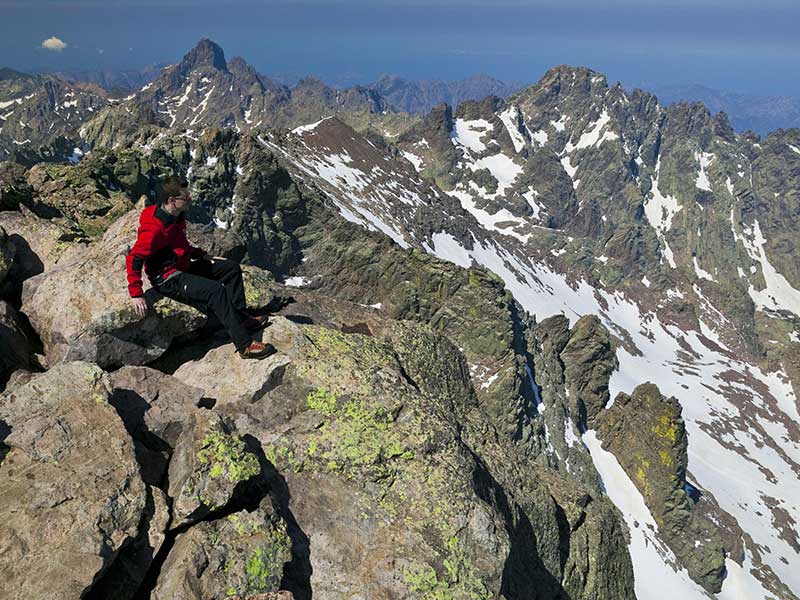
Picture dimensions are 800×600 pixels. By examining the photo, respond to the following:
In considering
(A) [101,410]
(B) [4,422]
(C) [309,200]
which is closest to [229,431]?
(A) [101,410]

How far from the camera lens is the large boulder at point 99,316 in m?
10.8

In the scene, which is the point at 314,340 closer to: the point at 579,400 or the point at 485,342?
the point at 485,342

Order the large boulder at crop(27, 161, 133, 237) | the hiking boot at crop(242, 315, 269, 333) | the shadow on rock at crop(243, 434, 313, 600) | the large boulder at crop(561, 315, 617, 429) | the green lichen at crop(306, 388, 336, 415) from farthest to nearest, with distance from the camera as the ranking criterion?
the large boulder at crop(561, 315, 617, 429)
the large boulder at crop(27, 161, 133, 237)
the hiking boot at crop(242, 315, 269, 333)
the green lichen at crop(306, 388, 336, 415)
the shadow on rock at crop(243, 434, 313, 600)

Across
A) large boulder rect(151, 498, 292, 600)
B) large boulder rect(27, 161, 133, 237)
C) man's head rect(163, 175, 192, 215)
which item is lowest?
large boulder rect(27, 161, 133, 237)

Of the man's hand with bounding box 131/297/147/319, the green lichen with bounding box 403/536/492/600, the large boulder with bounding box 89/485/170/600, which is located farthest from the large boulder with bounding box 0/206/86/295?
the green lichen with bounding box 403/536/492/600

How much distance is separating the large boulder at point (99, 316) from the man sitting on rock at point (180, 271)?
442 millimetres

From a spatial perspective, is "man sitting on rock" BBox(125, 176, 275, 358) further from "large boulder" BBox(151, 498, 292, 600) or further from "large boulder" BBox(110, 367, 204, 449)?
"large boulder" BBox(151, 498, 292, 600)

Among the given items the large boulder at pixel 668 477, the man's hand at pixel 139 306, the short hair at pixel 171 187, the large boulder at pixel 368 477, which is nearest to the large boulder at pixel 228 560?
the large boulder at pixel 368 477

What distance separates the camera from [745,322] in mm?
185875

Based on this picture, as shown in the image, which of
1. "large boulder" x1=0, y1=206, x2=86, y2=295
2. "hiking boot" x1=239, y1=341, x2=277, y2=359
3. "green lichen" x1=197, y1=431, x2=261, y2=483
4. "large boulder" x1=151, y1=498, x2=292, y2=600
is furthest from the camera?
"large boulder" x1=0, y1=206, x2=86, y2=295

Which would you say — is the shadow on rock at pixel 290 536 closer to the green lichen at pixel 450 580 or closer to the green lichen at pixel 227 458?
the green lichen at pixel 227 458

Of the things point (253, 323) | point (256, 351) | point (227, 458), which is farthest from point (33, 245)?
point (227, 458)

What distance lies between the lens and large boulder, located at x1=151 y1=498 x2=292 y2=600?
296 inches

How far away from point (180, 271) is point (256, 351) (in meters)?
2.63
